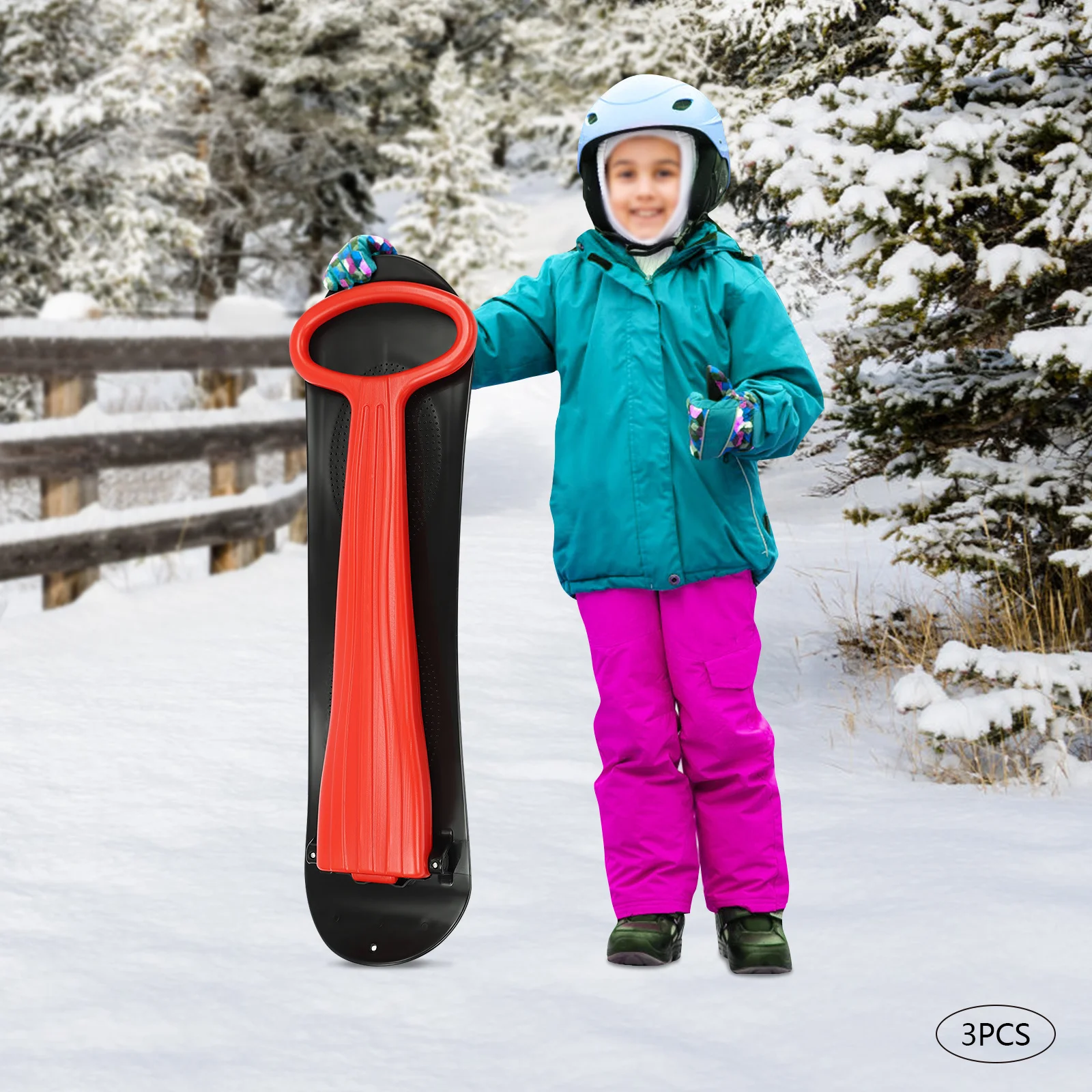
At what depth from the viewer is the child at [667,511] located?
261 centimetres

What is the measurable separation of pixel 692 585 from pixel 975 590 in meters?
2.70

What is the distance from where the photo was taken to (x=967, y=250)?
3.87m

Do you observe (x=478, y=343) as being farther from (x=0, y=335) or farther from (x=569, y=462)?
(x=0, y=335)

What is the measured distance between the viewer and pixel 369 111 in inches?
990

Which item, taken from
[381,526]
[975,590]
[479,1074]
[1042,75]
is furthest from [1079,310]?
[479,1074]

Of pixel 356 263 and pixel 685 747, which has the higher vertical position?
pixel 356 263

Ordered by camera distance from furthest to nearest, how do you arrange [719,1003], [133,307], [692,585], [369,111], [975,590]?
[369,111], [133,307], [975,590], [692,585], [719,1003]

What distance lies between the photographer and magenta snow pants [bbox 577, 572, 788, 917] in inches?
104

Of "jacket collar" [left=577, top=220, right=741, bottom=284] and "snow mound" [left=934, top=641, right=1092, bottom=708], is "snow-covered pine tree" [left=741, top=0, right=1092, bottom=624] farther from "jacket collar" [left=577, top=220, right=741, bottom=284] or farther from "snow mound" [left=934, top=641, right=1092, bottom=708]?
"jacket collar" [left=577, top=220, right=741, bottom=284]

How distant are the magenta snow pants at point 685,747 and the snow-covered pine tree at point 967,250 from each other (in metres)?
1.34

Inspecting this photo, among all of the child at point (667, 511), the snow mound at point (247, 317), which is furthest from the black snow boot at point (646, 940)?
the snow mound at point (247, 317)

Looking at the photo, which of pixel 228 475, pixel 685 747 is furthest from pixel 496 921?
pixel 228 475

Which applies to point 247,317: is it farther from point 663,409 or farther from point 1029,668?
point 663,409

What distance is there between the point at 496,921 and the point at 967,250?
2331 millimetres
